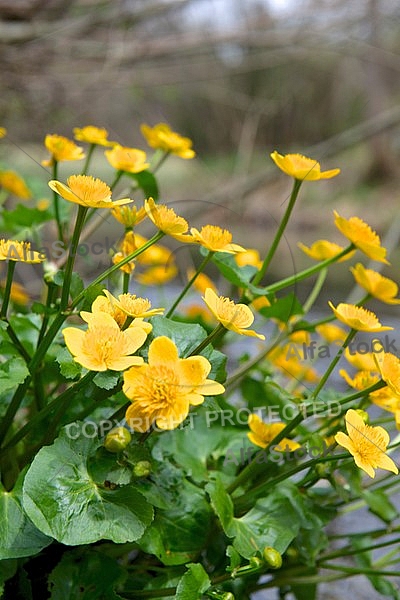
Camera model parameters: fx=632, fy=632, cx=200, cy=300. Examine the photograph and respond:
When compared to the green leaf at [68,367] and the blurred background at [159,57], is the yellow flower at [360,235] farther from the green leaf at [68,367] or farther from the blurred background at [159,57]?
the blurred background at [159,57]

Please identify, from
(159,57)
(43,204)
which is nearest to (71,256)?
(43,204)

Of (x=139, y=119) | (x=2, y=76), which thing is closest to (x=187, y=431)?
(x=2, y=76)

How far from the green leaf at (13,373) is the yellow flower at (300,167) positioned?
0.74 ft

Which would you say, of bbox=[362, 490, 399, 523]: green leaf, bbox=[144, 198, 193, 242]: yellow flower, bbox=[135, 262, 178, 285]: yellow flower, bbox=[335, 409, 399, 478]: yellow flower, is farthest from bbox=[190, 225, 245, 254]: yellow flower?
bbox=[135, 262, 178, 285]: yellow flower

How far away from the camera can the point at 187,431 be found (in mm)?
496

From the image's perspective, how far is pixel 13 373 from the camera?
380mm

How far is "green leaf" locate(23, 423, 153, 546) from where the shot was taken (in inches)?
12.9

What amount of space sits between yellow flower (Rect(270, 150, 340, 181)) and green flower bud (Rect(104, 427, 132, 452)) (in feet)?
0.74

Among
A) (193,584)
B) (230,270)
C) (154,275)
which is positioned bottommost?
(154,275)

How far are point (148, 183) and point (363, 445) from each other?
350 mm

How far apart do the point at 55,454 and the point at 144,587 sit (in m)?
0.14

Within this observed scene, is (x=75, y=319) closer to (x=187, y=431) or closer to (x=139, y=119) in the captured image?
(x=187, y=431)

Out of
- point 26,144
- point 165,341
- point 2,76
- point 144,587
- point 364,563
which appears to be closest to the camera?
point 165,341

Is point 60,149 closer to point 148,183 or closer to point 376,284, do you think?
point 148,183
